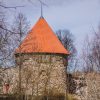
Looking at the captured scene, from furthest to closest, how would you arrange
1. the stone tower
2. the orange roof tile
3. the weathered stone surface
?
the orange roof tile
the stone tower
the weathered stone surface

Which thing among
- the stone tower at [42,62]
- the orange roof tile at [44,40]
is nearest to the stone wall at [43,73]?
the stone tower at [42,62]

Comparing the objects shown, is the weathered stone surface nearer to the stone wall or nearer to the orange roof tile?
the stone wall

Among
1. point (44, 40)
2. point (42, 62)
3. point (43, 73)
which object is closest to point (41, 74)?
point (43, 73)

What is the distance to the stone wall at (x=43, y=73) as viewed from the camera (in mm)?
34594

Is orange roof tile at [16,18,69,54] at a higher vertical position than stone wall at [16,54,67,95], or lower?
higher

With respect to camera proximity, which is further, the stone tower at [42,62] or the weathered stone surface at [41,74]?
the stone tower at [42,62]

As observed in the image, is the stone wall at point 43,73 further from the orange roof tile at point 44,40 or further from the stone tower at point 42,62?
the orange roof tile at point 44,40

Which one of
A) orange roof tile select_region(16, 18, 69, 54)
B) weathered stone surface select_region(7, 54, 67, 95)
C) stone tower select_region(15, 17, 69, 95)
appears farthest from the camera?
orange roof tile select_region(16, 18, 69, 54)

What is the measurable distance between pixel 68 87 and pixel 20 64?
8625mm

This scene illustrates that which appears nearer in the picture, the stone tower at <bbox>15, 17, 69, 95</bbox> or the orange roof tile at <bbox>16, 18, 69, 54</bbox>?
the stone tower at <bbox>15, 17, 69, 95</bbox>

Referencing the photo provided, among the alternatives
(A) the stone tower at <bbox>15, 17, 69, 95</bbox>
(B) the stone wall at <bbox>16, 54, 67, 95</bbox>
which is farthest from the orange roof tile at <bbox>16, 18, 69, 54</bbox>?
(B) the stone wall at <bbox>16, 54, 67, 95</bbox>

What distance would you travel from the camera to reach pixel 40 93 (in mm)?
37062

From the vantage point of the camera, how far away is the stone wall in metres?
34.6

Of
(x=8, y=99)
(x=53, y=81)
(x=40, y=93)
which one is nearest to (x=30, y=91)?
(x=40, y=93)
